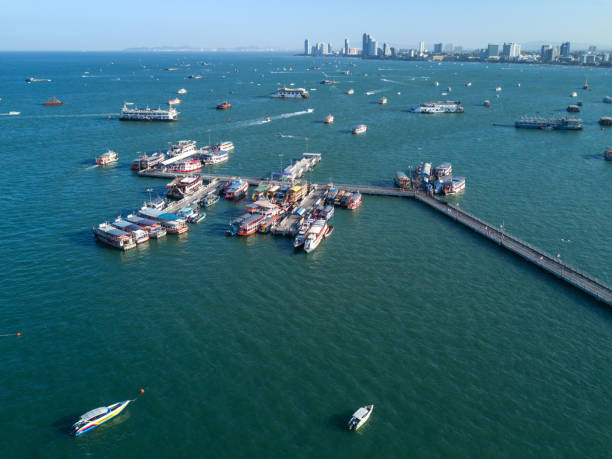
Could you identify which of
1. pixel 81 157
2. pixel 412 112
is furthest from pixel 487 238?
pixel 412 112

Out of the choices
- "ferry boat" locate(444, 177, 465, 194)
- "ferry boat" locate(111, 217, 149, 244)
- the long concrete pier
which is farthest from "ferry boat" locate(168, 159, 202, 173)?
"ferry boat" locate(444, 177, 465, 194)

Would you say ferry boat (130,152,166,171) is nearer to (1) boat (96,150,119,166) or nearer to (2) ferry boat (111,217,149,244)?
(1) boat (96,150,119,166)

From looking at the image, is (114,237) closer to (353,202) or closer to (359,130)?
(353,202)

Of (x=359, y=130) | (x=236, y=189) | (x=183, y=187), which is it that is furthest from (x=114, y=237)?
(x=359, y=130)

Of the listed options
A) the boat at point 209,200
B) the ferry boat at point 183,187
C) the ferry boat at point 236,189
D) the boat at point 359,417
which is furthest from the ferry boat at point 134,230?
the boat at point 359,417

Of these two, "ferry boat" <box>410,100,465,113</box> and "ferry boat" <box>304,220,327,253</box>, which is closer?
"ferry boat" <box>304,220,327,253</box>

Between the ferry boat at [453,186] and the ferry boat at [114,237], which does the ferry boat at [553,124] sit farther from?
the ferry boat at [114,237]
